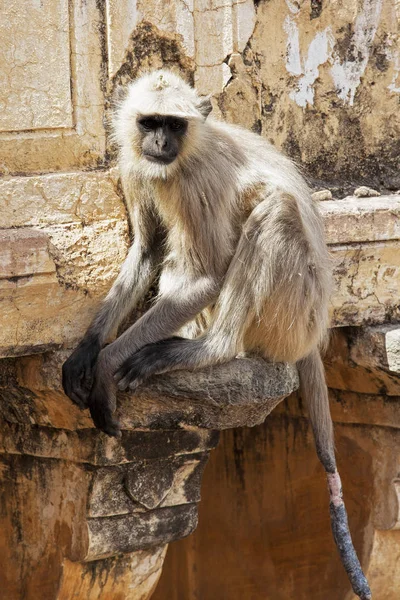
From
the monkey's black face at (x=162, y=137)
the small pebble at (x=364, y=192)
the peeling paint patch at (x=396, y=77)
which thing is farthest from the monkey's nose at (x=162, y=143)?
the peeling paint patch at (x=396, y=77)

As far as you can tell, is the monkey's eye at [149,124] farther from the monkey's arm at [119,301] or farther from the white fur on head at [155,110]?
the monkey's arm at [119,301]

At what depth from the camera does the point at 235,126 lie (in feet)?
14.5

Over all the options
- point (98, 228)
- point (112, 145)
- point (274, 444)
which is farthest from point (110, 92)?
point (274, 444)

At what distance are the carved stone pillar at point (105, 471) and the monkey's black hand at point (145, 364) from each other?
2.6 inches

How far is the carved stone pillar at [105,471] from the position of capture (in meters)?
4.23

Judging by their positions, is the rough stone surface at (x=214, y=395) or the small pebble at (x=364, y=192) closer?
the rough stone surface at (x=214, y=395)

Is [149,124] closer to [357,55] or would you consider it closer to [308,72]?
[308,72]

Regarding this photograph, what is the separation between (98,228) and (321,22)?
127cm

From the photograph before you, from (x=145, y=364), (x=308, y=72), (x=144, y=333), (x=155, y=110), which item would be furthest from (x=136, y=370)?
(x=308, y=72)

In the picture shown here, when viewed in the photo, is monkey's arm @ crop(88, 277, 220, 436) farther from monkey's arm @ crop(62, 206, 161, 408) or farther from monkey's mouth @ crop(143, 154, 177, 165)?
monkey's mouth @ crop(143, 154, 177, 165)

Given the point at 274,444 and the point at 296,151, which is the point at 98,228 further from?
the point at 274,444

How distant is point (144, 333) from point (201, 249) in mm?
339

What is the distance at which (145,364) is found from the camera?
13.4 feet

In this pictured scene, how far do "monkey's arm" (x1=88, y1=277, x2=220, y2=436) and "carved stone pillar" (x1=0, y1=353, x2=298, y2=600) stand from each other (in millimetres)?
105
